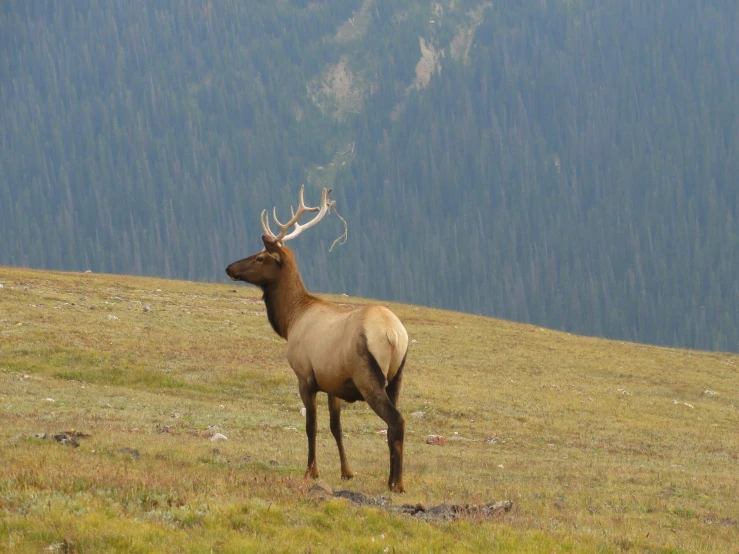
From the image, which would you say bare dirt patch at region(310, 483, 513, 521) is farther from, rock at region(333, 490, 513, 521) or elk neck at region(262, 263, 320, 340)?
elk neck at region(262, 263, 320, 340)

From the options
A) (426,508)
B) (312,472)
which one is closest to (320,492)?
(426,508)

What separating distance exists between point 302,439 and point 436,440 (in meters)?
5.37

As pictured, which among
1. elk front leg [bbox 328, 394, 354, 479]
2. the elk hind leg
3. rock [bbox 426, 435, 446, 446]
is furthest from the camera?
rock [bbox 426, 435, 446, 446]

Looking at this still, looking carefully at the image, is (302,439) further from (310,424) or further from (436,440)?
(310,424)

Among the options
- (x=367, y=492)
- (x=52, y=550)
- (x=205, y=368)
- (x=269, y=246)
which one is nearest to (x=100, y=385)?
(x=205, y=368)

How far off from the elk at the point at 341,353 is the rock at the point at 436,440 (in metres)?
10.3

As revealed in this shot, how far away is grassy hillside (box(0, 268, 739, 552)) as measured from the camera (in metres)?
10.5

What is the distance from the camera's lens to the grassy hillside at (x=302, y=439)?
34.4 ft

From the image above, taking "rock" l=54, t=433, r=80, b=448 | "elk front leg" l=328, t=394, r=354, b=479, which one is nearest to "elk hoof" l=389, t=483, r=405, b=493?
"elk front leg" l=328, t=394, r=354, b=479

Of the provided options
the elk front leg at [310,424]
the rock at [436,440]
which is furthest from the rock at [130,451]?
the rock at [436,440]

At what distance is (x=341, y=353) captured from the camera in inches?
597

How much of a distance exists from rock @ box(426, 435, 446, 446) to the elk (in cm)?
1027

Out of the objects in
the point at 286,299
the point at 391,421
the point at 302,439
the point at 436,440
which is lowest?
the point at 436,440

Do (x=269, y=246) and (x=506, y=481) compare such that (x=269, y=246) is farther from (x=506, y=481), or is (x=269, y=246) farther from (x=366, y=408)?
(x=366, y=408)
